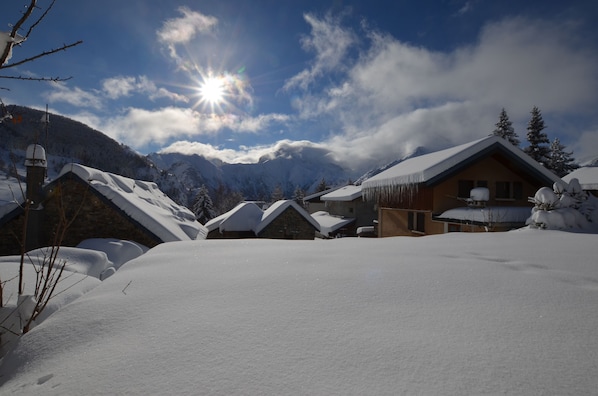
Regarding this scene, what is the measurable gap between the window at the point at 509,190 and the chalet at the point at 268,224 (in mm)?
9524

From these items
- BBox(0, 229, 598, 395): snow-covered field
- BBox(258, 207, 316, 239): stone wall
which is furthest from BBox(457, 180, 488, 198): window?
BBox(0, 229, 598, 395): snow-covered field

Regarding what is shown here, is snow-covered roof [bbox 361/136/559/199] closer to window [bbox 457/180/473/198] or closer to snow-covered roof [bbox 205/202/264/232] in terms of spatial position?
window [bbox 457/180/473/198]

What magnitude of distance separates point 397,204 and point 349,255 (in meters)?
11.1

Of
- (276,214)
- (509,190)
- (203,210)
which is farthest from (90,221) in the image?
(203,210)

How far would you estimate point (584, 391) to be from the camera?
1.06 m

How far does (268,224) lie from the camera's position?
577 inches

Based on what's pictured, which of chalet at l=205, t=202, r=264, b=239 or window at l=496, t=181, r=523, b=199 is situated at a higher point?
window at l=496, t=181, r=523, b=199

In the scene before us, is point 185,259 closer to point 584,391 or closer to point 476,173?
point 584,391

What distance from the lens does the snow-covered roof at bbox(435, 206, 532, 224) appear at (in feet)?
32.3

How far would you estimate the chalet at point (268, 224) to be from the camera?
14742mm

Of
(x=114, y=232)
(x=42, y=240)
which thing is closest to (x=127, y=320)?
(x=114, y=232)

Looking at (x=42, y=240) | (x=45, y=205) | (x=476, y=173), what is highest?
(x=476, y=173)

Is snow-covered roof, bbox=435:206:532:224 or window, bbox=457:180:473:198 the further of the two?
window, bbox=457:180:473:198

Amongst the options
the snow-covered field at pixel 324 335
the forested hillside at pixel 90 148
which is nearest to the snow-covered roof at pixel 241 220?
the snow-covered field at pixel 324 335
